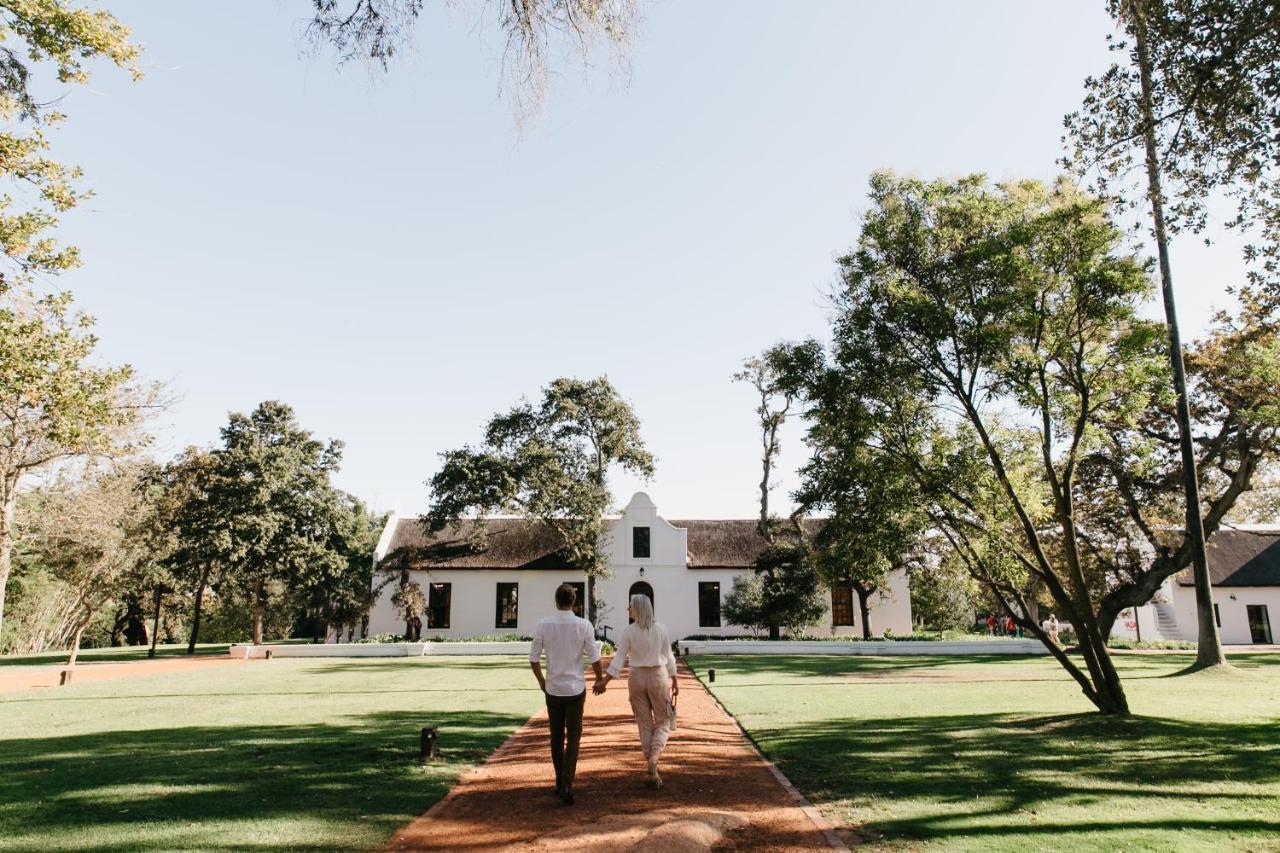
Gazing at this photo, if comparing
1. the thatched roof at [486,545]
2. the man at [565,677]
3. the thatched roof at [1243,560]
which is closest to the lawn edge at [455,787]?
the man at [565,677]

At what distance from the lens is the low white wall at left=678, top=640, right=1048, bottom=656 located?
2597 centimetres

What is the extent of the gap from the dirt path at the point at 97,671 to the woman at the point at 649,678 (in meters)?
17.6

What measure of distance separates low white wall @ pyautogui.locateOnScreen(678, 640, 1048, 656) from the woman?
2009 centimetres

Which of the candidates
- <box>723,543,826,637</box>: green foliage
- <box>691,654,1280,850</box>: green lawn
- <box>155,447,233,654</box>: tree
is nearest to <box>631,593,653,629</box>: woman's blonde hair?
<box>691,654,1280,850</box>: green lawn

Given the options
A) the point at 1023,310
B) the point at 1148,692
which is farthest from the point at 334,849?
the point at 1148,692

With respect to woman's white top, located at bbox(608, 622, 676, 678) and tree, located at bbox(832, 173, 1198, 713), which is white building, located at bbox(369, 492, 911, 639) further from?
woman's white top, located at bbox(608, 622, 676, 678)

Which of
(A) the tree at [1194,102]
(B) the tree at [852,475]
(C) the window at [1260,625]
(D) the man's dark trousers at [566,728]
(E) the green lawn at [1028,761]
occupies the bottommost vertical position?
(C) the window at [1260,625]

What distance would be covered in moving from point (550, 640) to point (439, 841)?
1.66 m

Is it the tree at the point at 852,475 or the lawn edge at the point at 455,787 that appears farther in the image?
the tree at the point at 852,475

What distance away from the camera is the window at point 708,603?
34688 millimetres

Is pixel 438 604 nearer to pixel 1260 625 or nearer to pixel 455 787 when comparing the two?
pixel 455 787

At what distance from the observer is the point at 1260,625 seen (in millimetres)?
34531

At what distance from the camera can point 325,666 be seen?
23094 mm

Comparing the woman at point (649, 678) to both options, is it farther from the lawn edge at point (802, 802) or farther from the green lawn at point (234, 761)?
the green lawn at point (234, 761)
